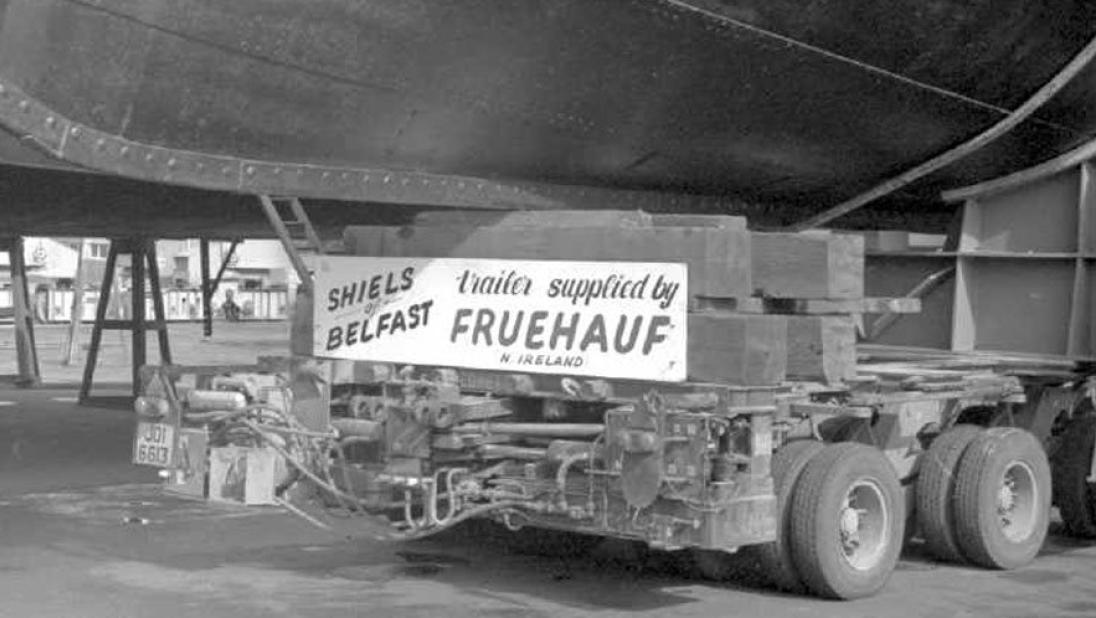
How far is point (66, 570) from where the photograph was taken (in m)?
8.38

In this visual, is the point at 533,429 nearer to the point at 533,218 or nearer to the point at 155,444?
the point at 533,218

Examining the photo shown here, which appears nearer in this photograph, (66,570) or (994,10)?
(66,570)

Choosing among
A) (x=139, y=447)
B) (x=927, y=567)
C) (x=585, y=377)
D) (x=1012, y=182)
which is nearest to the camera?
(x=585, y=377)

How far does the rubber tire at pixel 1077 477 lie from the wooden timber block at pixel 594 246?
134 inches

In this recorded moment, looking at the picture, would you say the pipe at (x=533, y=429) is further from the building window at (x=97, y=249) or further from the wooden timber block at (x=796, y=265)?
the building window at (x=97, y=249)

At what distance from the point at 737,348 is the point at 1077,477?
144 inches

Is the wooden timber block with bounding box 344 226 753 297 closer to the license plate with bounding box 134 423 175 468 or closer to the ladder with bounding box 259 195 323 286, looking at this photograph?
the ladder with bounding box 259 195 323 286

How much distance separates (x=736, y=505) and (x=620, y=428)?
1.99 feet

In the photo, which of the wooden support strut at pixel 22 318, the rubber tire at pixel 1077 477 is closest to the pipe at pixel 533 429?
the rubber tire at pixel 1077 477

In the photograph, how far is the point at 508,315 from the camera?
7.70 metres

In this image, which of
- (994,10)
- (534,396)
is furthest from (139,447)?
(994,10)

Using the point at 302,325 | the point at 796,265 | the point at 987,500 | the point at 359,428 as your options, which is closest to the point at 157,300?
the point at 302,325

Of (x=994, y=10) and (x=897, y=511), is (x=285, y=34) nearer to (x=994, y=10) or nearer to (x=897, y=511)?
(x=897, y=511)

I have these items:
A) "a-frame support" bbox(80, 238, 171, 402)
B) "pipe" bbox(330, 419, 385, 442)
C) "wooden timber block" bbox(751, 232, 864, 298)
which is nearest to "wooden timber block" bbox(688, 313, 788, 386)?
"wooden timber block" bbox(751, 232, 864, 298)
